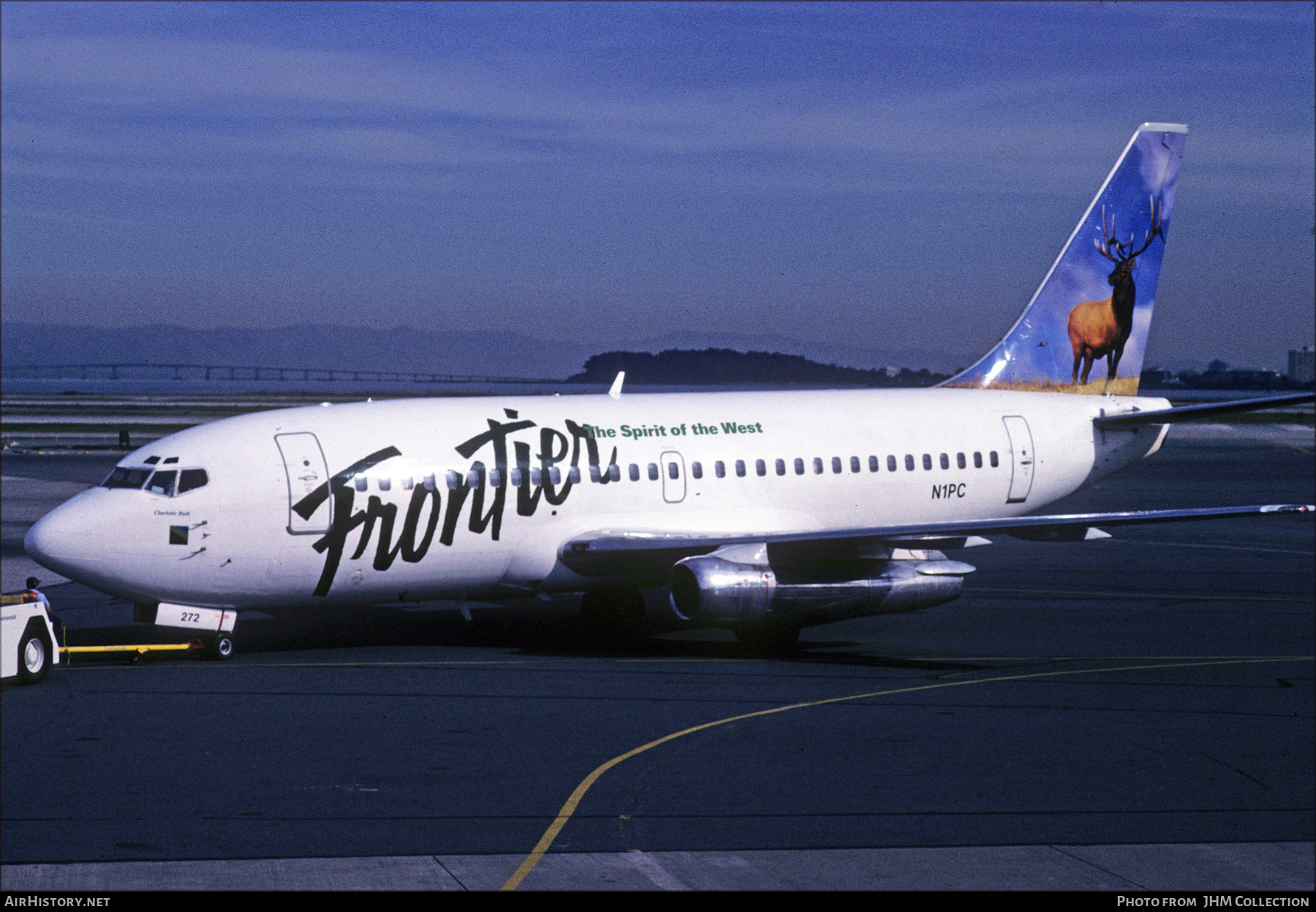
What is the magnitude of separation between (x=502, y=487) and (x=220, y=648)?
5.82 meters

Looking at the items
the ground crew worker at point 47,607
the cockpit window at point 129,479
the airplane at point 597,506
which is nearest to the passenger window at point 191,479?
the airplane at point 597,506

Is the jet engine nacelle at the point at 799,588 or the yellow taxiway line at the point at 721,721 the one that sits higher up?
the jet engine nacelle at the point at 799,588

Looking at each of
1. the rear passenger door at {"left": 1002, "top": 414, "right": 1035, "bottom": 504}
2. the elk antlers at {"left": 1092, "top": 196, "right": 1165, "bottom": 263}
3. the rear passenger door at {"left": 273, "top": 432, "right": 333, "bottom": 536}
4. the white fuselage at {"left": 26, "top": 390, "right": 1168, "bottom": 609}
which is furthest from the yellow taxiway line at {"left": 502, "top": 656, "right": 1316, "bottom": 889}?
the elk antlers at {"left": 1092, "top": 196, "right": 1165, "bottom": 263}

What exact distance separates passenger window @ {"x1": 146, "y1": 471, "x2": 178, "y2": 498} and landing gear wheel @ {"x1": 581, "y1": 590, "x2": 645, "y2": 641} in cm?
852

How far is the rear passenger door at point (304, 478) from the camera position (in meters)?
26.2

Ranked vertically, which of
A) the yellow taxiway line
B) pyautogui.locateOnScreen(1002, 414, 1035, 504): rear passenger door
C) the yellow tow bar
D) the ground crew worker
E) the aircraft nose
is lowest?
the yellow tow bar

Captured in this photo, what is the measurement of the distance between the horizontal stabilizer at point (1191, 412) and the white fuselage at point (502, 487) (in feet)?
5.37

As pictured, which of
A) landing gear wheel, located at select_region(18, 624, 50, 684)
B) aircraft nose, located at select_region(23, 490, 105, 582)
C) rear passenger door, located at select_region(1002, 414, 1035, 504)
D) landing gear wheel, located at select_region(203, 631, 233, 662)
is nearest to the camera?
landing gear wheel, located at select_region(18, 624, 50, 684)

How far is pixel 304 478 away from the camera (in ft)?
86.5

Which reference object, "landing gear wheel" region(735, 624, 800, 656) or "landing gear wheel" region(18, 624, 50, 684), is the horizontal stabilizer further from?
"landing gear wheel" region(18, 624, 50, 684)

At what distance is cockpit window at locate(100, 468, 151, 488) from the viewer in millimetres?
25984

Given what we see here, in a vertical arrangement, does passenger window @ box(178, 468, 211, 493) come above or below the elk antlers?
below

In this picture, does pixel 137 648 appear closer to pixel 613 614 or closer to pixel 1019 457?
pixel 613 614

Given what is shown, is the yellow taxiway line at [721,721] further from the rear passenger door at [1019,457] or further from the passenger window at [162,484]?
the passenger window at [162,484]
